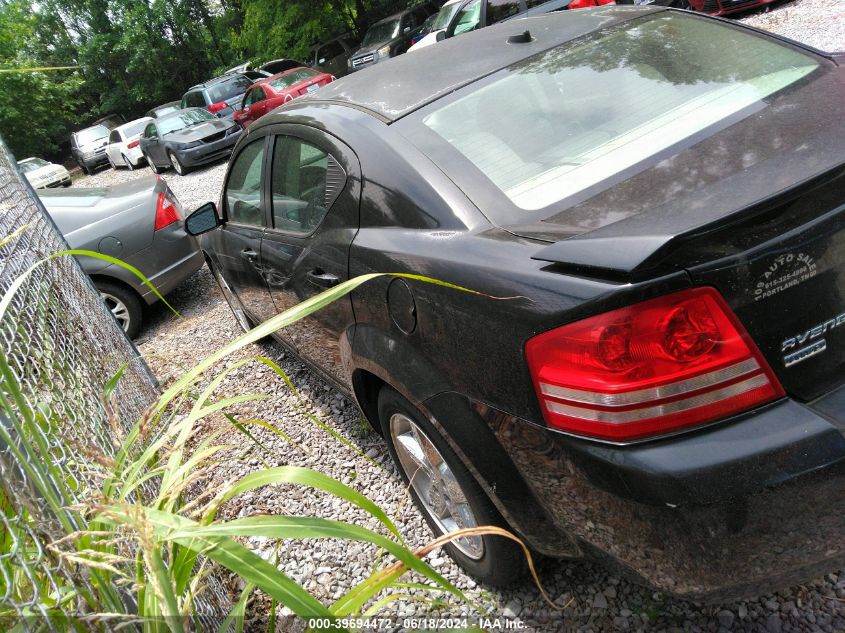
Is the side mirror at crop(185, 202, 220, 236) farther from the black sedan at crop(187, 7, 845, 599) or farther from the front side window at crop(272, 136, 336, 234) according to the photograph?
the black sedan at crop(187, 7, 845, 599)

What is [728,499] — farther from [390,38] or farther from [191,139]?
[390,38]

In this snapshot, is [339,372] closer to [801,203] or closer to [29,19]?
[801,203]

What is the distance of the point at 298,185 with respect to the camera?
9.47ft

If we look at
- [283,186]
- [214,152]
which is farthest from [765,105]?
[214,152]

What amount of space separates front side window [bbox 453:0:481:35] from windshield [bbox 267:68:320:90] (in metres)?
5.67

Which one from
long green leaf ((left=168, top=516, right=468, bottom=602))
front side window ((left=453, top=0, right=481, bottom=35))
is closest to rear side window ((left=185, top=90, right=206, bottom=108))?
front side window ((left=453, top=0, right=481, bottom=35))

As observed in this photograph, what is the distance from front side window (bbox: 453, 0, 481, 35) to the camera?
11.5 m

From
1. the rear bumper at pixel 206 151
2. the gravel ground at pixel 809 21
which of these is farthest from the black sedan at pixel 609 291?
the rear bumper at pixel 206 151

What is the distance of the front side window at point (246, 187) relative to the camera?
337cm

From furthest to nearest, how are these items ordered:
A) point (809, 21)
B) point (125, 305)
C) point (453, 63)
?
1. point (809, 21)
2. point (125, 305)
3. point (453, 63)

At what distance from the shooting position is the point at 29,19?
30.6 m

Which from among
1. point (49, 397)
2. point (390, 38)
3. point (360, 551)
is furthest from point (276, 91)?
point (49, 397)

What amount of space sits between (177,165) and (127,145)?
655 centimetres

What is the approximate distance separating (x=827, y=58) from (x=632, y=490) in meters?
2.03
